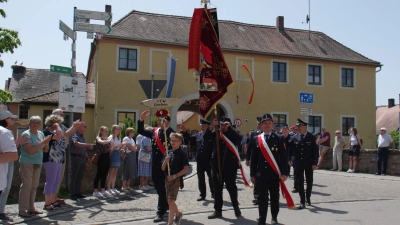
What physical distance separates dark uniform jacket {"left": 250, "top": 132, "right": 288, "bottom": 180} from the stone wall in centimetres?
1215

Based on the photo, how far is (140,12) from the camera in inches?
1270

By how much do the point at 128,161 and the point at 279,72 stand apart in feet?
70.4

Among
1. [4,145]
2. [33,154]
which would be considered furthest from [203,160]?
[4,145]

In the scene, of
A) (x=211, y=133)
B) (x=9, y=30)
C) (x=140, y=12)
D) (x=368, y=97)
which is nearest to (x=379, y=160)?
(x=211, y=133)

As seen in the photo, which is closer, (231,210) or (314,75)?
(231,210)

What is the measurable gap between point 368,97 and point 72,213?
2960 centimetres

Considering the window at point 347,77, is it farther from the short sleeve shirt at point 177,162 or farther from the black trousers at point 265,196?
the short sleeve shirt at point 177,162

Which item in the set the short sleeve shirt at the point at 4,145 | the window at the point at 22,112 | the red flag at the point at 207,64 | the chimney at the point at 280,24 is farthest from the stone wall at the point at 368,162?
the window at the point at 22,112

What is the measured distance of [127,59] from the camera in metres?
28.2

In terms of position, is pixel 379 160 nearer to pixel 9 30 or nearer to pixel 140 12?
pixel 9 30

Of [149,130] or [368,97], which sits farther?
[368,97]

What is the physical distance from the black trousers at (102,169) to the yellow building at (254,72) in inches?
654

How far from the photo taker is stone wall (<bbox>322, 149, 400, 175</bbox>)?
719 inches

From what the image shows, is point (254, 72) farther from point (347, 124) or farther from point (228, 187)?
point (228, 187)
